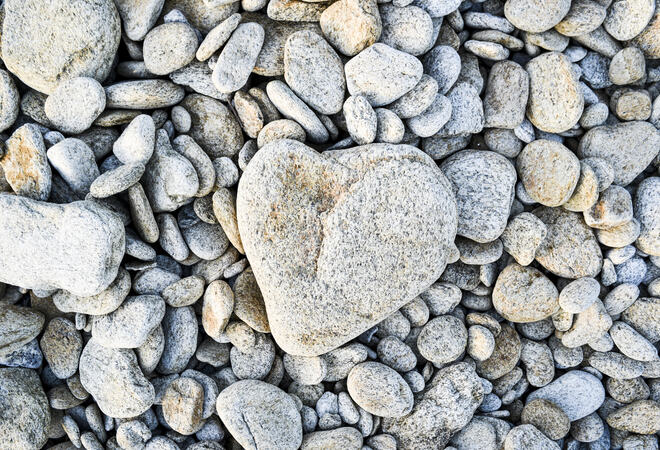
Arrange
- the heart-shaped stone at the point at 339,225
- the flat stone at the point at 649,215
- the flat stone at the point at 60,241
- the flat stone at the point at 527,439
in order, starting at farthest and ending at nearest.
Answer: the flat stone at the point at 649,215 → the flat stone at the point at 527,439 → the heart-shaped stone at the point at 339,225 → the flat stone at the point at 60,241

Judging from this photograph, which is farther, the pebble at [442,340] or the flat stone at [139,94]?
the pebble at [442,340]

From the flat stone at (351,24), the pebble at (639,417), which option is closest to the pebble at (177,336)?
the flat stone at (351,24)

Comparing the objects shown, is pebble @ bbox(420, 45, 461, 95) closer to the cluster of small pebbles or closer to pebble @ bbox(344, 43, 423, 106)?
the cluster of small pebbles

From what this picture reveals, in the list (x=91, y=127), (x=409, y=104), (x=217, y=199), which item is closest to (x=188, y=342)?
(x=217, y=199)

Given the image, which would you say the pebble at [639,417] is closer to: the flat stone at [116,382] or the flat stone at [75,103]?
the flat stone at [116,382]

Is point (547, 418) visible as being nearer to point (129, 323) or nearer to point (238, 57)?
point (129, 323)

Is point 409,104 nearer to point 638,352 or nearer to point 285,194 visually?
point 285,194

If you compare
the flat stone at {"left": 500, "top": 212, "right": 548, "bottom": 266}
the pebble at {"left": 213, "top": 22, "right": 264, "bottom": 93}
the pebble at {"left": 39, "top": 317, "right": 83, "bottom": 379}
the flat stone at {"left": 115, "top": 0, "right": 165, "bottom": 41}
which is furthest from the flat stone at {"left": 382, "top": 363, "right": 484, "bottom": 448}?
the flat stone at {"left": 115, "top": 0, "right": 165, "bottom": 41}
